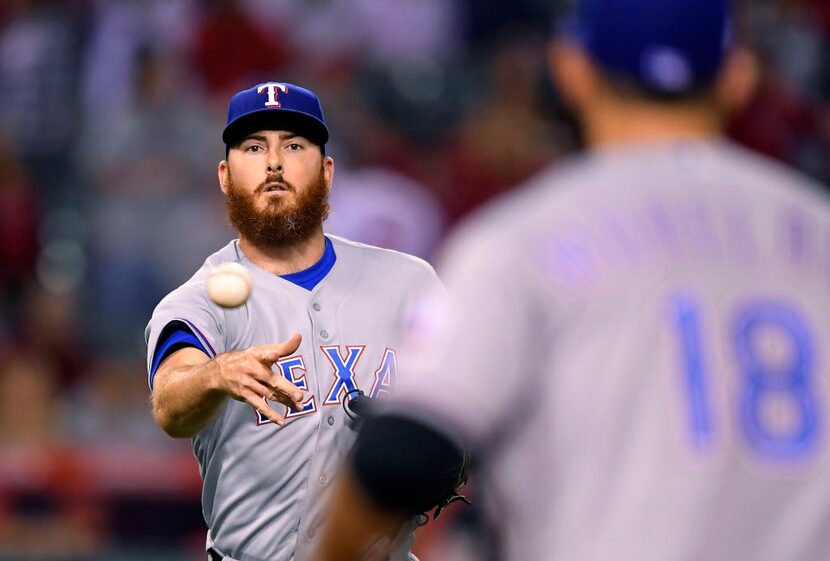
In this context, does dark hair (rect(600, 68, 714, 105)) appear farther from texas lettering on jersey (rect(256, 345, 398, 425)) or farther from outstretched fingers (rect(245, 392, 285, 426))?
texas lettering on jersey (rect(256, 345, 398, 425))

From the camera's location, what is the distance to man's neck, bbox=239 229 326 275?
14.1 ft

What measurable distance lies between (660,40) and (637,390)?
47cm

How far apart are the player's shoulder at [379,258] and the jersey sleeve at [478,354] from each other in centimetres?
255

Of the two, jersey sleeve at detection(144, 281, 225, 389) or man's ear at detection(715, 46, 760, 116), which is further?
jersey sleeve at detection(144, 281, 225, 389)

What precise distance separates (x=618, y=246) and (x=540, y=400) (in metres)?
0.23

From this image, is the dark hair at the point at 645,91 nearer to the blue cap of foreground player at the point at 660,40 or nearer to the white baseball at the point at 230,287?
the blue cap of foreground player at the point at 660,40

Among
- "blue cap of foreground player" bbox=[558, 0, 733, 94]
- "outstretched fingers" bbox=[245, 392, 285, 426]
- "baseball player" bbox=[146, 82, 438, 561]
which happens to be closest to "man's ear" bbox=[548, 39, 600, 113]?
"blue cap of foreground player" bbox=[558, 0, 733, 94]

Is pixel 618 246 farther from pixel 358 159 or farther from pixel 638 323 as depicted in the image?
pixel 358 159

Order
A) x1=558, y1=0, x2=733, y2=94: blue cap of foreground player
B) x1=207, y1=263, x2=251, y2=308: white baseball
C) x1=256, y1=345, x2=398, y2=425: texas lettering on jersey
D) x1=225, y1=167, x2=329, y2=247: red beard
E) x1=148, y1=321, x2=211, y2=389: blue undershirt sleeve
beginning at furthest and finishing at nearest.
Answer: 1. x1=225, y1=167, x2=329, y2=247: red beard
2. x1=256, y1=345, x2=398, y2=425: texas lettering on jersey
3. x1=148, y1=321, x2=211, y2=389: blue undershirt sleeve
4. x1=207, y1=263, x2=251, y2=308: white baseball
5. x1=558, y1=0, x2=733, y2=94: blue cap of foreground player

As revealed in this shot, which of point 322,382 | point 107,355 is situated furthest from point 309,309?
point 107,355

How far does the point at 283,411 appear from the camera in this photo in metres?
4.03

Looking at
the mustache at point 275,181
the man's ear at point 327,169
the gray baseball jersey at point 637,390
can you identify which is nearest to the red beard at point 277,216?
the mustache at point 275,181

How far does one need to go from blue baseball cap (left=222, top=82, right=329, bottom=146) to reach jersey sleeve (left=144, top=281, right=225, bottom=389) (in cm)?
54

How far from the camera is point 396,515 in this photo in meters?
1.83
